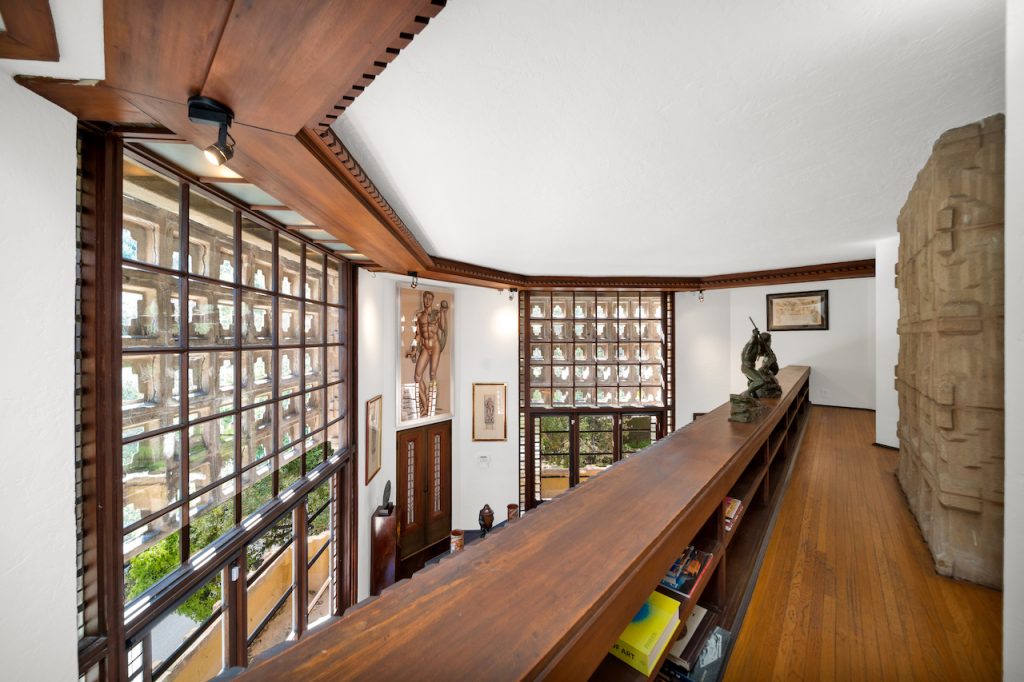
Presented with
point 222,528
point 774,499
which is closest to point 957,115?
point 774,499

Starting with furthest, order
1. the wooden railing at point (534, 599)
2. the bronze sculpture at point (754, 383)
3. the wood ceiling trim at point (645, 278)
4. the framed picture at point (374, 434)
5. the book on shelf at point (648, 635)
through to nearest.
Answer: the wood ceiling trim at point (645, 278) → the framed picture at point (374, 434) → the bronze sculpture at point (754, 383) → the book on shelf at point (648, 635) → the wooden railing at point (534, 599)

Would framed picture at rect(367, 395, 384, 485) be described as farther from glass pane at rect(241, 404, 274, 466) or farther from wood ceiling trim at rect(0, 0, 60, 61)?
wood ceiling trim at rect(0, 0, 60, 61)

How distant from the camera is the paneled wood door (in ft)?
16.9

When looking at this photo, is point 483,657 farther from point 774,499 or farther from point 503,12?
point 774,499

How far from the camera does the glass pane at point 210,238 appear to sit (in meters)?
1.95

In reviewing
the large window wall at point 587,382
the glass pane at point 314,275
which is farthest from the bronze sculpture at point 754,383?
the large window wall at point 587,382

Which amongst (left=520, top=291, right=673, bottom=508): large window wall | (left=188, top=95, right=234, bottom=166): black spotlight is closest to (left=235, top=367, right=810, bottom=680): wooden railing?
(left=188, top=95, right=234, bottom=166): black spotlight

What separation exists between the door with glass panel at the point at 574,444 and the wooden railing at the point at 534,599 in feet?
16.8

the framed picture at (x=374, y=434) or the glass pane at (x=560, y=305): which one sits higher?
the glass pane at (x=560, y=305)

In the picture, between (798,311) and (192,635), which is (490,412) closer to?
(192,635)

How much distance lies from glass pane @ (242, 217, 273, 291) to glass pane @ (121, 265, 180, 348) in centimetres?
53

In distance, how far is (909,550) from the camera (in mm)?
1720

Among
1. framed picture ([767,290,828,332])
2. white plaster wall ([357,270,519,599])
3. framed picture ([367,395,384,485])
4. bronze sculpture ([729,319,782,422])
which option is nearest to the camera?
bronze sculpture ([729,319,782,422])

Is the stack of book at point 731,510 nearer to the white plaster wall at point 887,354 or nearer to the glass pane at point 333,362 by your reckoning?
the white plaster wall at point 887,354
